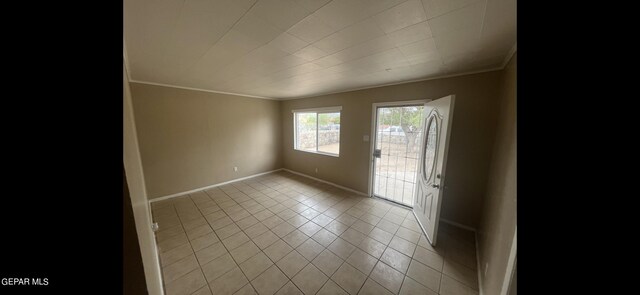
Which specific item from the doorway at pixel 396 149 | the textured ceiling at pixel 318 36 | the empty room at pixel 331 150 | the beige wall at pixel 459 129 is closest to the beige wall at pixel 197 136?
the empty room at pixel 331 150

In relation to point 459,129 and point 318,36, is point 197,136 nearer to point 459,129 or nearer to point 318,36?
point 318,36

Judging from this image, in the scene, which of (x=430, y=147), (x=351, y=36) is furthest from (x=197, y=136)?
(x=430, y=147)

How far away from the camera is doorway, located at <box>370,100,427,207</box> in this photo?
113 inches

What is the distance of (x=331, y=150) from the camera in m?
4.12

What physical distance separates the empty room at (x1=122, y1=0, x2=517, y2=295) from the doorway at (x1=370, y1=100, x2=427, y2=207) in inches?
0.9

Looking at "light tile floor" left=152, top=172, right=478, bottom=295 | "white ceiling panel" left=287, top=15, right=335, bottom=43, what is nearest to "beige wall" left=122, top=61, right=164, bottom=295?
"light tile floor" left=152, top=172, right=478, bottom=295

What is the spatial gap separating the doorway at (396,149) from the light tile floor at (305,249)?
34 centimetres

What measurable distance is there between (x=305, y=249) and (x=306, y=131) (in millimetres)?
3023
